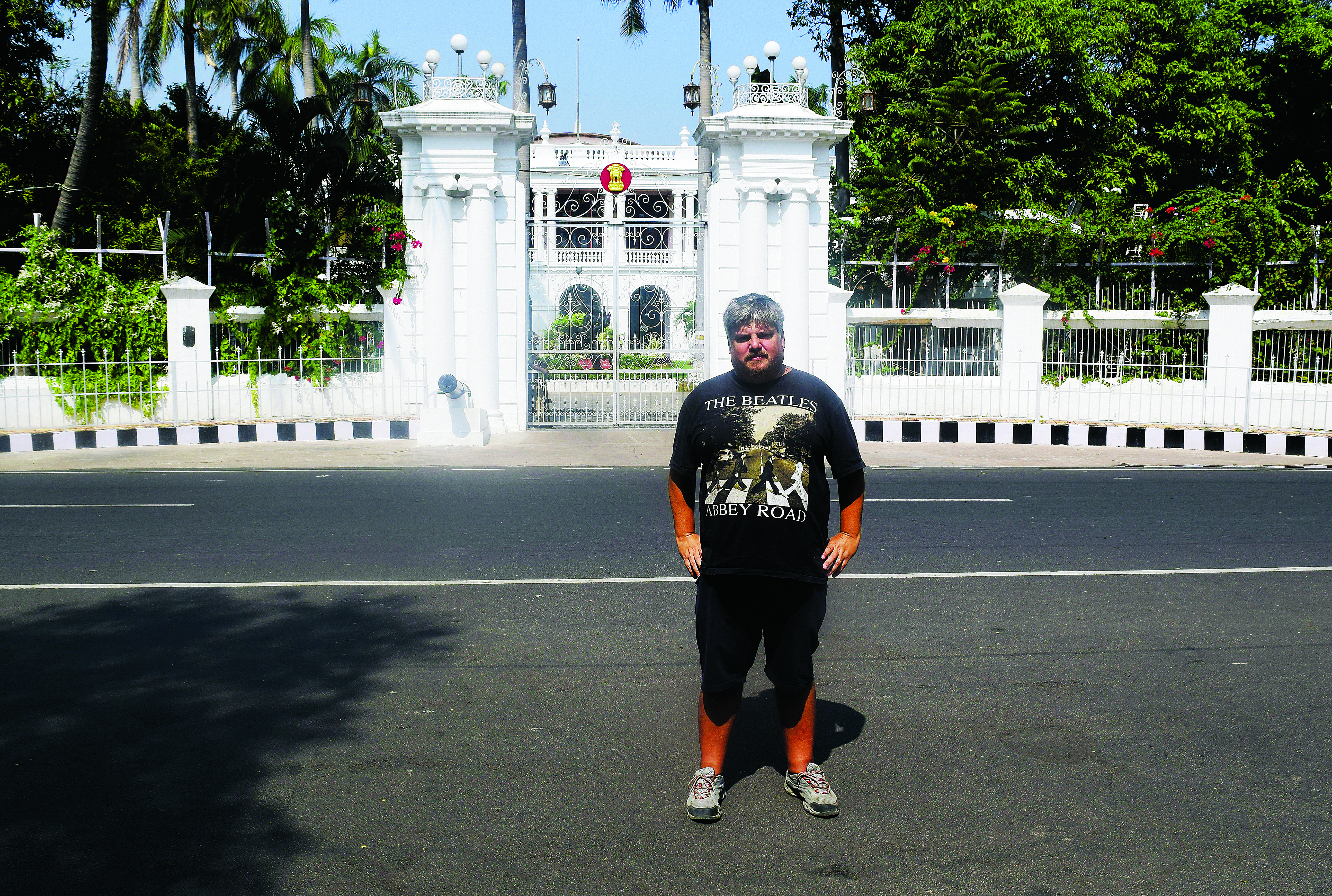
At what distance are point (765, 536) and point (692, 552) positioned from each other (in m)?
0.28

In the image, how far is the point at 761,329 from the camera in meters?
3.80

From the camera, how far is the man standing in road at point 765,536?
375 centimetres

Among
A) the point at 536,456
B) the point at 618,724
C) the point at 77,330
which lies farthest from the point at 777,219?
the point at 618,724

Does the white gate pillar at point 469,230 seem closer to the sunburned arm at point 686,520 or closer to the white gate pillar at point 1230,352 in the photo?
the white gate pillar at point 1230,352

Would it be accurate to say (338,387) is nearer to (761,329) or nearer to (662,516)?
(662,516)

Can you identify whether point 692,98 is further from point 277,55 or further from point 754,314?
point 754,314

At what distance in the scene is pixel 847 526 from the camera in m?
3.91

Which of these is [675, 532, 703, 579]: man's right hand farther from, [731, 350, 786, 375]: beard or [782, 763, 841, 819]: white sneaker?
[782, 763, 841, 819]: white sneaker

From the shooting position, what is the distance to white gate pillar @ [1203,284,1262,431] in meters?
17.8

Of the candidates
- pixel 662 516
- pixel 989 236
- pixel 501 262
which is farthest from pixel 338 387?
pixel 989 236

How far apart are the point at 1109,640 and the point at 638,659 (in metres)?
2.35

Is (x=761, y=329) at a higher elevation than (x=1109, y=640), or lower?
higher

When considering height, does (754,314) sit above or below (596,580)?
above

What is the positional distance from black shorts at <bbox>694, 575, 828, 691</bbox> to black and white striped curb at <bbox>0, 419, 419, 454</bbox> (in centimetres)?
1321
